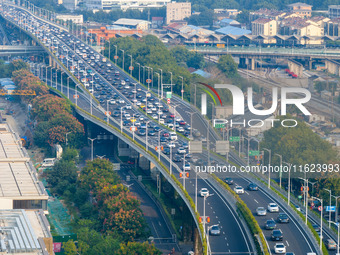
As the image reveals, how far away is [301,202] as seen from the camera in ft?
356

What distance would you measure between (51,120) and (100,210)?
45.3 m

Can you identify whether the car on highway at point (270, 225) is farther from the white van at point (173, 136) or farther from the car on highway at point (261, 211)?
the white van at point (173, 136)

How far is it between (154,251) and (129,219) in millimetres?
11227

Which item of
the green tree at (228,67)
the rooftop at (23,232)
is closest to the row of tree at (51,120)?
the green tree at (228,67)

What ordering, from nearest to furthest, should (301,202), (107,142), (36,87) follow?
(301,202) → (107,142) → (36,87)

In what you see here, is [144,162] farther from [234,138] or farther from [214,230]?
[214,230]

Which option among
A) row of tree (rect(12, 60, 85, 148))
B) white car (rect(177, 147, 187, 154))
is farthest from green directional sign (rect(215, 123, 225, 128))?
row of tree (rect(12, 60, 85, 148))

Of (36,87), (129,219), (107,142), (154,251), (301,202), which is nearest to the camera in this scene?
(154,251)

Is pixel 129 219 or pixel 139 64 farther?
pixel 139 64

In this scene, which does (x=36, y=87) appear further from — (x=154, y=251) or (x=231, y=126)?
(x=154, y=251)

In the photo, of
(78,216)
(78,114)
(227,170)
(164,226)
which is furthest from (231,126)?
(78,114)

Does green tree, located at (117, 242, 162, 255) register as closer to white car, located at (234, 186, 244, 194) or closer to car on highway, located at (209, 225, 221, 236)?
car on highway, located at (209, 225, 221, 236)

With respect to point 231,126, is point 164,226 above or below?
below

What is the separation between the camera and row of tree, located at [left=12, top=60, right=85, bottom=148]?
5827 inches
